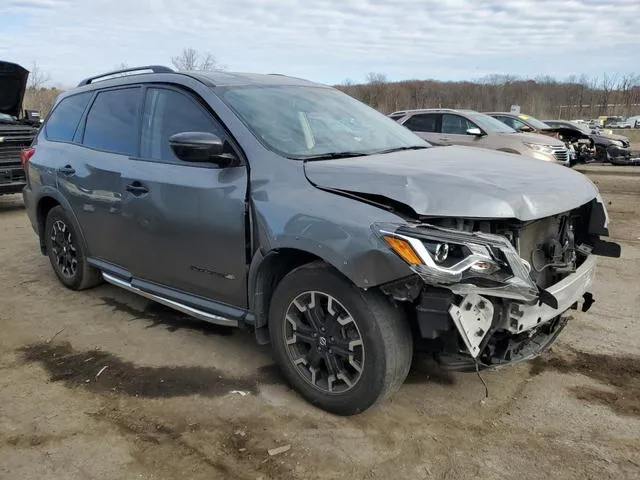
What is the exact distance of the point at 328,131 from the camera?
12.3 feet

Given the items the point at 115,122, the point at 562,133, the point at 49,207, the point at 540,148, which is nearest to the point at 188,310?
the point at 115,122

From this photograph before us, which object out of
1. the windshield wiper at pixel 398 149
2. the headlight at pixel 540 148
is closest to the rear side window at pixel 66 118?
the windshield wiper at pixel 398 149

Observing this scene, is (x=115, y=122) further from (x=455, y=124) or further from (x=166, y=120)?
(x=455, y=124)

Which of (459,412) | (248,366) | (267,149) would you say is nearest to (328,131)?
(267,149)

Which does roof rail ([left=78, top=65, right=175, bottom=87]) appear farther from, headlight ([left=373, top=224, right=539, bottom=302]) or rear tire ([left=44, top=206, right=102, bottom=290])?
headlight ([left=373, top=224, right=539, bottom=302])

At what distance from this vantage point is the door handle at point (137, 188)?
154 inches

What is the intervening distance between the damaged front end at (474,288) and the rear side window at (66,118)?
354 centimetres

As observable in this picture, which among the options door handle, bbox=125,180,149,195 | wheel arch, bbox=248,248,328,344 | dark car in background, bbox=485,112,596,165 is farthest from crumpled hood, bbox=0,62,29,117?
dark car in background, bbox=485,112,596,165

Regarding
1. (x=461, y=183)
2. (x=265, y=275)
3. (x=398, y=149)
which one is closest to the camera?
(x=461, y=183)

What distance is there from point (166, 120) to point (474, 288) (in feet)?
8.21

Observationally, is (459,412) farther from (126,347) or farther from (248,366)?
(126,347)

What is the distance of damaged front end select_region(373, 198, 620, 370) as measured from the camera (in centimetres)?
257

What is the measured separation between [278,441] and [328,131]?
1.99 metres

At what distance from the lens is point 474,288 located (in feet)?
8.43
